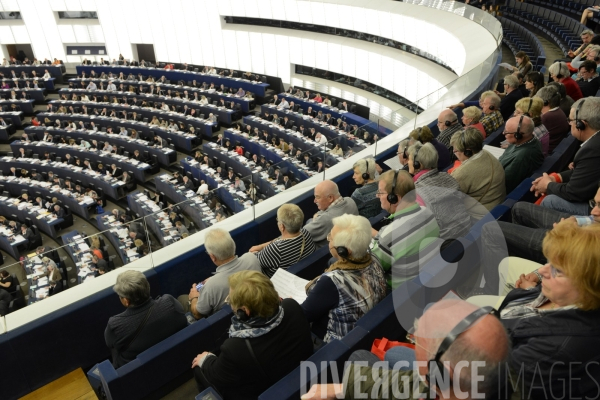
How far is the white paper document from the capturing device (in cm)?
263

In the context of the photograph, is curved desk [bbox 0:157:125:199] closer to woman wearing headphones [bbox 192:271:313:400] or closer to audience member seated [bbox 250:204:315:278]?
audience member seated [bbox 250:204:315:278]

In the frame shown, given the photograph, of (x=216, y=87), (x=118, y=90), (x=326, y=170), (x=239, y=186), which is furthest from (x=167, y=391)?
(x=118, y=90)

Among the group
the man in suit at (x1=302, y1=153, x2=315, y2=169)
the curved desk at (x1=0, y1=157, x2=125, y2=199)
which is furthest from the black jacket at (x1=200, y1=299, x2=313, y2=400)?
the curved desk at (x1=0, y1=157, x2=125, y2=199)

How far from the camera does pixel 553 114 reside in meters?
3.91

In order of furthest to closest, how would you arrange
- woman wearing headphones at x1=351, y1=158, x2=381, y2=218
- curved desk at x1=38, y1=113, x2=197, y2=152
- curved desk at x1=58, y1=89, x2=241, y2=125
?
curved desk at x1=58, y1=89, x2=241, y2=125
curved desk at x1=38, y1=113, x2=197, y2=152
woman wearing headphones at x1=351, y1=158, x2=381, y2=218

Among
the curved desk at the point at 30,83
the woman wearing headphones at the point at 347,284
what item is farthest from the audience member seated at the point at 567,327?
the curved desk at the point at 30,83

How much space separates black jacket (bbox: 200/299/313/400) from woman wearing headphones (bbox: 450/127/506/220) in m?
1.76

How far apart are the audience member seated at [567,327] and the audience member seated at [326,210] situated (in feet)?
5.93

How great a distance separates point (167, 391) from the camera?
8.99 feet

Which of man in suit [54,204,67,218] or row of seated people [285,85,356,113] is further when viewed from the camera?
row of seated people [285,85,356,113]

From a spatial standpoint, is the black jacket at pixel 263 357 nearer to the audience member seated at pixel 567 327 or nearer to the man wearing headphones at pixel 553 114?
the audience member seated at pixel 567 327

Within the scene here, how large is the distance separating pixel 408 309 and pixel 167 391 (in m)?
1.67

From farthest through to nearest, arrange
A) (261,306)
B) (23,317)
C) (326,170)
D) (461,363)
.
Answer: (326,170), (23,317), (261,306), (461,363)

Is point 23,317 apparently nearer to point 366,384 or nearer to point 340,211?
point 340,211
